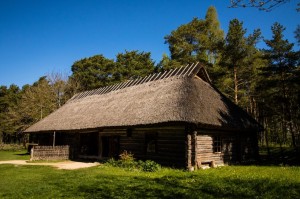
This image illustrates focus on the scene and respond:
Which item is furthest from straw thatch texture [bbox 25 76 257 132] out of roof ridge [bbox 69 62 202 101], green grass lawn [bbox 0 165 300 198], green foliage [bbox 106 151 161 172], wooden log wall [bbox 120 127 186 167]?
green grass lawn [bbox 0 165 300 198]

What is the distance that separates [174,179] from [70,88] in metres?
37.9

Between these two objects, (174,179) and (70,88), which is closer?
(174,179)

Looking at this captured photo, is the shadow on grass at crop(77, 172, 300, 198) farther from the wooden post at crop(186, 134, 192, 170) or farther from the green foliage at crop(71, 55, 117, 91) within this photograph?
the green foliage at crop(71, 55, 117, 91)

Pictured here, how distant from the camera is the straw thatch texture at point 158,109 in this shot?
52.6 ft

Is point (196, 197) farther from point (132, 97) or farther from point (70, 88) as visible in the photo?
point (70, 88)

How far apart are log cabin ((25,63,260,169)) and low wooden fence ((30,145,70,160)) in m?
0.21

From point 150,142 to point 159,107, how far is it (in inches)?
105

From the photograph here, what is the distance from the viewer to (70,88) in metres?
46.1

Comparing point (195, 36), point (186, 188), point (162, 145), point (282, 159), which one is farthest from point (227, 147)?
point (195, 36)

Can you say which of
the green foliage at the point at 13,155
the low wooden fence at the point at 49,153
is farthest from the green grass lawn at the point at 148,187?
the green foliage at the point at 13,155

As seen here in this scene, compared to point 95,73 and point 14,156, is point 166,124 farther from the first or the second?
point 95,73

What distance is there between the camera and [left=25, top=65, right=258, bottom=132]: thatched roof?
52.9 ft

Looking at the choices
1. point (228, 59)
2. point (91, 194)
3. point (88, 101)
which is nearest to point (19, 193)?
point (91, 194)

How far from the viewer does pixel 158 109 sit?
16.9 metres
